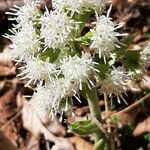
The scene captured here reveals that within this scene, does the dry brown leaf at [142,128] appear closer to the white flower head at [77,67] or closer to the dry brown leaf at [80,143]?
the dry brown leaf at [80,143]

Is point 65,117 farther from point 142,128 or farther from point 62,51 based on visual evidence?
point 62,51

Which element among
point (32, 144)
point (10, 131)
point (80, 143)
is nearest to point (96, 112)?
point (80, 143)

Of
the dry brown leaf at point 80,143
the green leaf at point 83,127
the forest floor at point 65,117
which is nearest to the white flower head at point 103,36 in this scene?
the green leaf at point 83,127

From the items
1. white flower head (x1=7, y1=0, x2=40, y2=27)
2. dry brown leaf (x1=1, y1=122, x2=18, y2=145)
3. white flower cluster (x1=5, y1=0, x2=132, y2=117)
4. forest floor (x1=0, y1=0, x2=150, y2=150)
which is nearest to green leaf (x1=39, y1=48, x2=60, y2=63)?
white flower cluster (x1=5, y1=0, x2=132, y2=117)

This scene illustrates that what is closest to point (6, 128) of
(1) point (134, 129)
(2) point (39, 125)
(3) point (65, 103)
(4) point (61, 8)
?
(2) point (39, 125)

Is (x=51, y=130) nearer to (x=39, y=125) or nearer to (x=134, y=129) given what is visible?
(x=39, y=125)

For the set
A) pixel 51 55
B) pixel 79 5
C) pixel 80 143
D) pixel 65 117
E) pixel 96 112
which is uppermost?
pixel 79 5

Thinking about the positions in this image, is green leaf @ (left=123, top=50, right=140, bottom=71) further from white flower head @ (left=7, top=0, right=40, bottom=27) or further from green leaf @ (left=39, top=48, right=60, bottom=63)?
white flower head @ (left=7, top=0, right=40, bottom=27)
